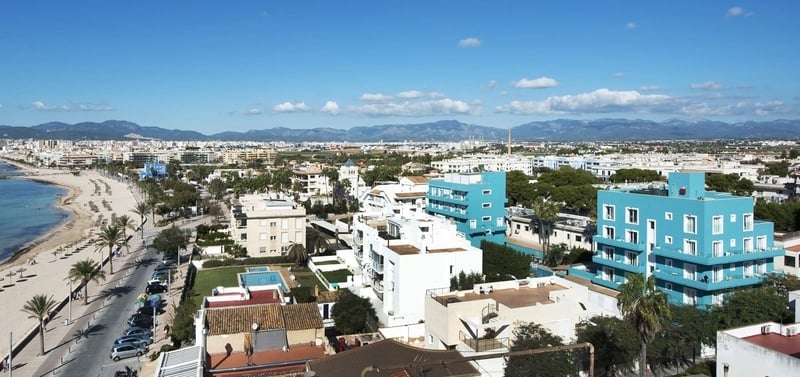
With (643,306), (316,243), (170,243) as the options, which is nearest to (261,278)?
(316,243)

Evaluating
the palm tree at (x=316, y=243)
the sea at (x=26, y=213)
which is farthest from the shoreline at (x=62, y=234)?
the palm tree at (x=316, y=243)

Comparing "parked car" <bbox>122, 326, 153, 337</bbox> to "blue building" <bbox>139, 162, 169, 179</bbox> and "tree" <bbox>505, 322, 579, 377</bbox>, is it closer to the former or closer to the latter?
"tree" <bbox>505, 322, 579, 377</bbox>

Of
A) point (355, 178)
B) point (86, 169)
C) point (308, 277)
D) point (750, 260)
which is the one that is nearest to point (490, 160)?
point (355, 178)

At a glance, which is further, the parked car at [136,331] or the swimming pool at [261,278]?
the swimming pool at [261,278]

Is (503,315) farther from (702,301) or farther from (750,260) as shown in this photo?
(750,260)

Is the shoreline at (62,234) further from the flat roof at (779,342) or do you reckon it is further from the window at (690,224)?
the flat roof at (779,342)

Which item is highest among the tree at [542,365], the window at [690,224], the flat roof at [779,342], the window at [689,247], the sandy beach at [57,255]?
the window at [690,224]
